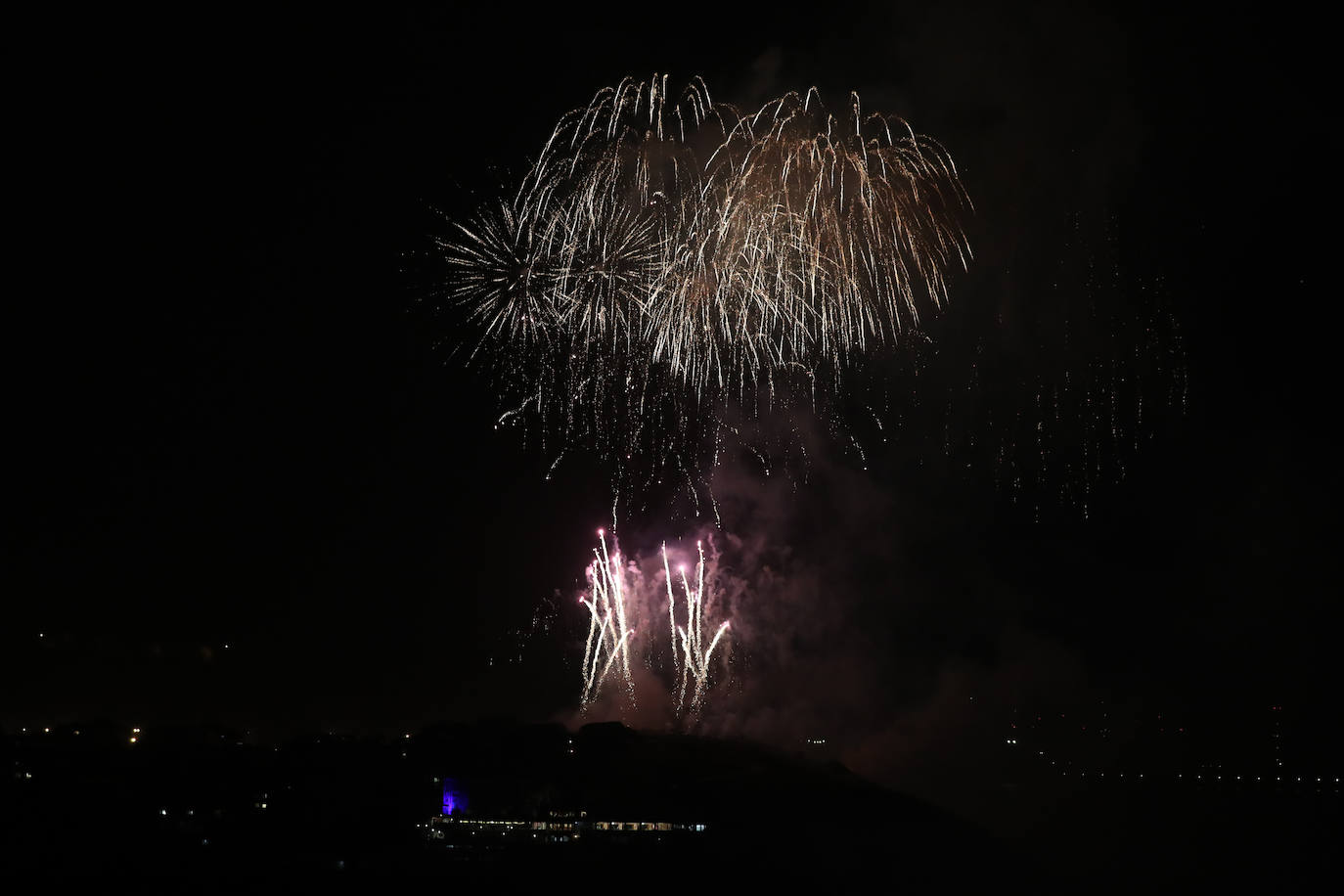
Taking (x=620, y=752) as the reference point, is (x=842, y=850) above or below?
below

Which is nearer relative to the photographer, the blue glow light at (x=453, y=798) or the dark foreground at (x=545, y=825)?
the dark foreground at (x=545, y=825)

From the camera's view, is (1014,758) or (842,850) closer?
(842,850)

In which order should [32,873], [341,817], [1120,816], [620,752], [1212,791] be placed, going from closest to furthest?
[32,873] < [341,817] < [620,752] < [1120,816] < [1212,791]

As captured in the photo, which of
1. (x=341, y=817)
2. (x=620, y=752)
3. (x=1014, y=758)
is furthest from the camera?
(x=1014, y=758)

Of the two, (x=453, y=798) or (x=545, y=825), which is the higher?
(x=453, y=798)

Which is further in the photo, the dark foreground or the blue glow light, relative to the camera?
the blue glow light

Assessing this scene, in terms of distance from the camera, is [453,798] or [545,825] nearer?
[545,825]

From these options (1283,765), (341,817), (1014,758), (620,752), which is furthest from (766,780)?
(1283,765)

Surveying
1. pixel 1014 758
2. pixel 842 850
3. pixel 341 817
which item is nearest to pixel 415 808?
pixel 341 817

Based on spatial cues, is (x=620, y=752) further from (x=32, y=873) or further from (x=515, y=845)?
(x=32, y=873)
